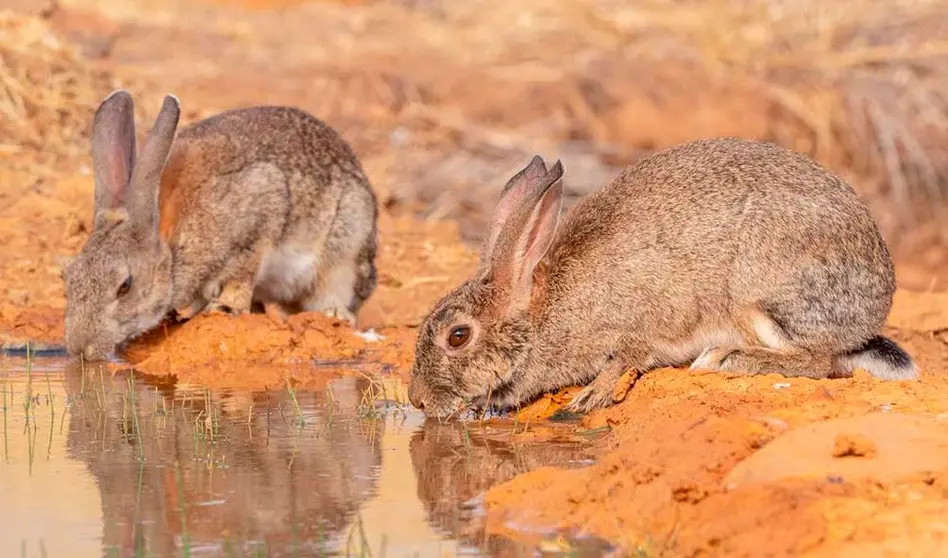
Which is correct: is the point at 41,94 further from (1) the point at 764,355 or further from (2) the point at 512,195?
(1) the point at 764,355

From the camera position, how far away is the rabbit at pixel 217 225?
8.65m

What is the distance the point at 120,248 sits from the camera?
28.6 feet

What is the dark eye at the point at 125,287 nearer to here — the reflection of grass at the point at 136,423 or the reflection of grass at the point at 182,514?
the reflection of grass at the point at 136,423

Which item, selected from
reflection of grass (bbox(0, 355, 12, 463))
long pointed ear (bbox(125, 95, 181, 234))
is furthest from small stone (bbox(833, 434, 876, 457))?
long pointed ear (bbox(125, 95, 181, 234))

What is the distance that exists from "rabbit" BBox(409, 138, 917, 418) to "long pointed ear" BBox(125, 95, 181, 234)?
6.58 feet

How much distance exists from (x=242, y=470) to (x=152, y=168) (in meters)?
3.18

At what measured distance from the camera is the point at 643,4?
1720 cm

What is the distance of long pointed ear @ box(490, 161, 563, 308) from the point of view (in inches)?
284

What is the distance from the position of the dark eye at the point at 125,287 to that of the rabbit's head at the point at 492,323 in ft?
6.75

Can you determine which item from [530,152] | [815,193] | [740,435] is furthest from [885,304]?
[530,152]

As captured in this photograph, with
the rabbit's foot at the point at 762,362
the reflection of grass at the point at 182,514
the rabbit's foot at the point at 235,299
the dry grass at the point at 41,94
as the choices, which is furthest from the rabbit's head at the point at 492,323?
the dry grass at the point at 41,94

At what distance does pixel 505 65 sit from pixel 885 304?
9344 millimetres

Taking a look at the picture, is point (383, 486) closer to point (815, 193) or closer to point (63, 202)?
point (815, 193)

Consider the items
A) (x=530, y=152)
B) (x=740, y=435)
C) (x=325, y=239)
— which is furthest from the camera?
(x=530, y=152)
